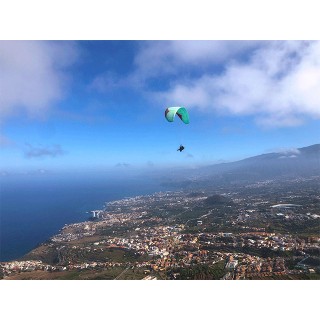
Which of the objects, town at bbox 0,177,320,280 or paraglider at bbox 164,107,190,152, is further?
town at bbox 0,177,320,280

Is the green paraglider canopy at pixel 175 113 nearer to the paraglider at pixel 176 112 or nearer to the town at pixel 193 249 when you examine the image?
the paraglider at pixel 176 112

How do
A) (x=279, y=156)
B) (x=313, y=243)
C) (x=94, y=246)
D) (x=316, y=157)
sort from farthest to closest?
(x=279, y=156) < (x=316, y=157) < (x=94, y=246) < (x=313, y=243)

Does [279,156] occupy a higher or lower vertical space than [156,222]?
higher

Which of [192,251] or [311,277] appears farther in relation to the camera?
[192,251]

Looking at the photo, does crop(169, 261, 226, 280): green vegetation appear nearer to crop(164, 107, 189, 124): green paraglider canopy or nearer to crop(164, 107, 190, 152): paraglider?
crop(164, 107, 190, 152): paraglider

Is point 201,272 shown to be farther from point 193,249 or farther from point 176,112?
point 176,112

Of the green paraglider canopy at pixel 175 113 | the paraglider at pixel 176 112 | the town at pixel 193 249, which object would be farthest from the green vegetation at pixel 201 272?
the green paraglider canopy at pixel 175 113

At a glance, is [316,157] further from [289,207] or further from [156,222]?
[156,222]

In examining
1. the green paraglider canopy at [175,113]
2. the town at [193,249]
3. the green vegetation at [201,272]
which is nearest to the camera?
the green paraglider canopy at [175,113]

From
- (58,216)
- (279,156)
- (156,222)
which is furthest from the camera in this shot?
(279,156)

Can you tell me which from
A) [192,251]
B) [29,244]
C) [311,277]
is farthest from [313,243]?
[29,244]

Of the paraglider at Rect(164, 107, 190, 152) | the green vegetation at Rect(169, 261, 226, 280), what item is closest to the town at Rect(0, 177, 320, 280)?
the green vegetation at Rect(169, 261, 226, 280)
